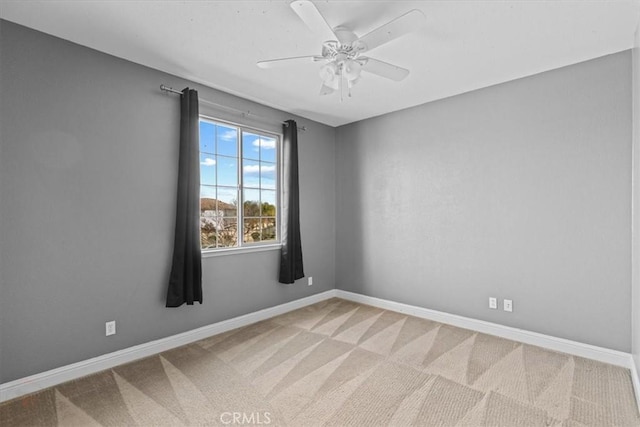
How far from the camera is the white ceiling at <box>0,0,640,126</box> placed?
2.04m

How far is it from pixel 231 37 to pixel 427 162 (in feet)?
8.18

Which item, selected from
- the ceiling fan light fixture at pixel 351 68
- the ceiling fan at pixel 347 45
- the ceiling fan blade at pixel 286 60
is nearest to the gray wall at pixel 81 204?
the ceiling fan blade at pixel 286 60

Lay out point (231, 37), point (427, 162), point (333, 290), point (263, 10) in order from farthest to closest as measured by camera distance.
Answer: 1. point (333, 290)
2. point (427, 162)
3. point (231, 37)
4. point (263, 10)

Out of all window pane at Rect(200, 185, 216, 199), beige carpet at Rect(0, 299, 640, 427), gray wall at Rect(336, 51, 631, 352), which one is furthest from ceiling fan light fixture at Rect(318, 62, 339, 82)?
beige carpet at Rect(0, 299, 640, 427)

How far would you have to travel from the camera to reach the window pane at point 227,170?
11.3 ft

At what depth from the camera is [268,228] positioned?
396cm

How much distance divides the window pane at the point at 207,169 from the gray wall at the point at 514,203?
202 cm

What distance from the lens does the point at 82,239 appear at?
2461 millimetres

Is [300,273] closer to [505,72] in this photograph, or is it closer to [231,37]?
[231,37]

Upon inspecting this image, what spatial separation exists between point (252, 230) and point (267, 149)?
3.32ft

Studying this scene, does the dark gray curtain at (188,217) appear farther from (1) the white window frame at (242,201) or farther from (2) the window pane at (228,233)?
(2) the window pane at (228,233)

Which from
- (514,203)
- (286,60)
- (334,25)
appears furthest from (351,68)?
(514,203)

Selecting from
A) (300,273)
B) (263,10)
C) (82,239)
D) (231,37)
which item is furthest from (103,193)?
(300,273)

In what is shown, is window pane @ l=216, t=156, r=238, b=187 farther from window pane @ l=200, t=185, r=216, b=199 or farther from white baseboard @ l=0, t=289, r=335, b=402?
white baseboard @ l=0, t=289, r=335, b=402
